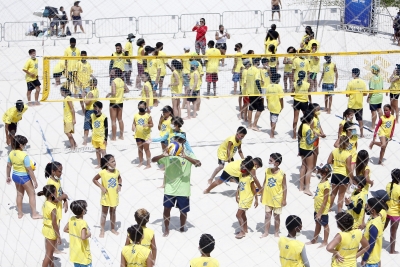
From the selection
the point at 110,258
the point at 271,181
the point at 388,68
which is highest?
the point at 388,68

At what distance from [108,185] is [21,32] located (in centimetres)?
995

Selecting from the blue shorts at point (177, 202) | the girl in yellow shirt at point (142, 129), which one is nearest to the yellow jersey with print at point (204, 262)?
the blue shorts at point (177, 202)

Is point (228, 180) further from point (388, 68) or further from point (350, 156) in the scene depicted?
point (388, 68)

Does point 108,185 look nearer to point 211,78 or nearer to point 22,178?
point 22,178

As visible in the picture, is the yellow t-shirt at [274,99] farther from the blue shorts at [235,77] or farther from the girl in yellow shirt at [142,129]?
the girl in yellow shirt at [142,129]

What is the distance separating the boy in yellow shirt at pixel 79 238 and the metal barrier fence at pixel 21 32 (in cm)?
1088

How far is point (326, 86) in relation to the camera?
648 inches

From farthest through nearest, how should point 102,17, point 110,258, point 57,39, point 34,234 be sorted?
1. point 102,17
2. point 57,39
3. point 34,234
4. point 110,258

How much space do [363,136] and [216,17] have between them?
704cm

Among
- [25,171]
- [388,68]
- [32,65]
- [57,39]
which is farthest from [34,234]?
[57,39]

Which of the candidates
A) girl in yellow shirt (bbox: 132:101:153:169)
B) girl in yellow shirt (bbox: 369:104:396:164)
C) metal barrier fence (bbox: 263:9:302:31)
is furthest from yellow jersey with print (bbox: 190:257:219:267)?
metal barrier fence (bbox: 263:9:302:31)

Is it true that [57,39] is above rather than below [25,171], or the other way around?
above

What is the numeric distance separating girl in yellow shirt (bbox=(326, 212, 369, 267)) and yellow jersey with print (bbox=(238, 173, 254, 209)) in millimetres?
2241

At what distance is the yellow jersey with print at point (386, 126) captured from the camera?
14305 mm
